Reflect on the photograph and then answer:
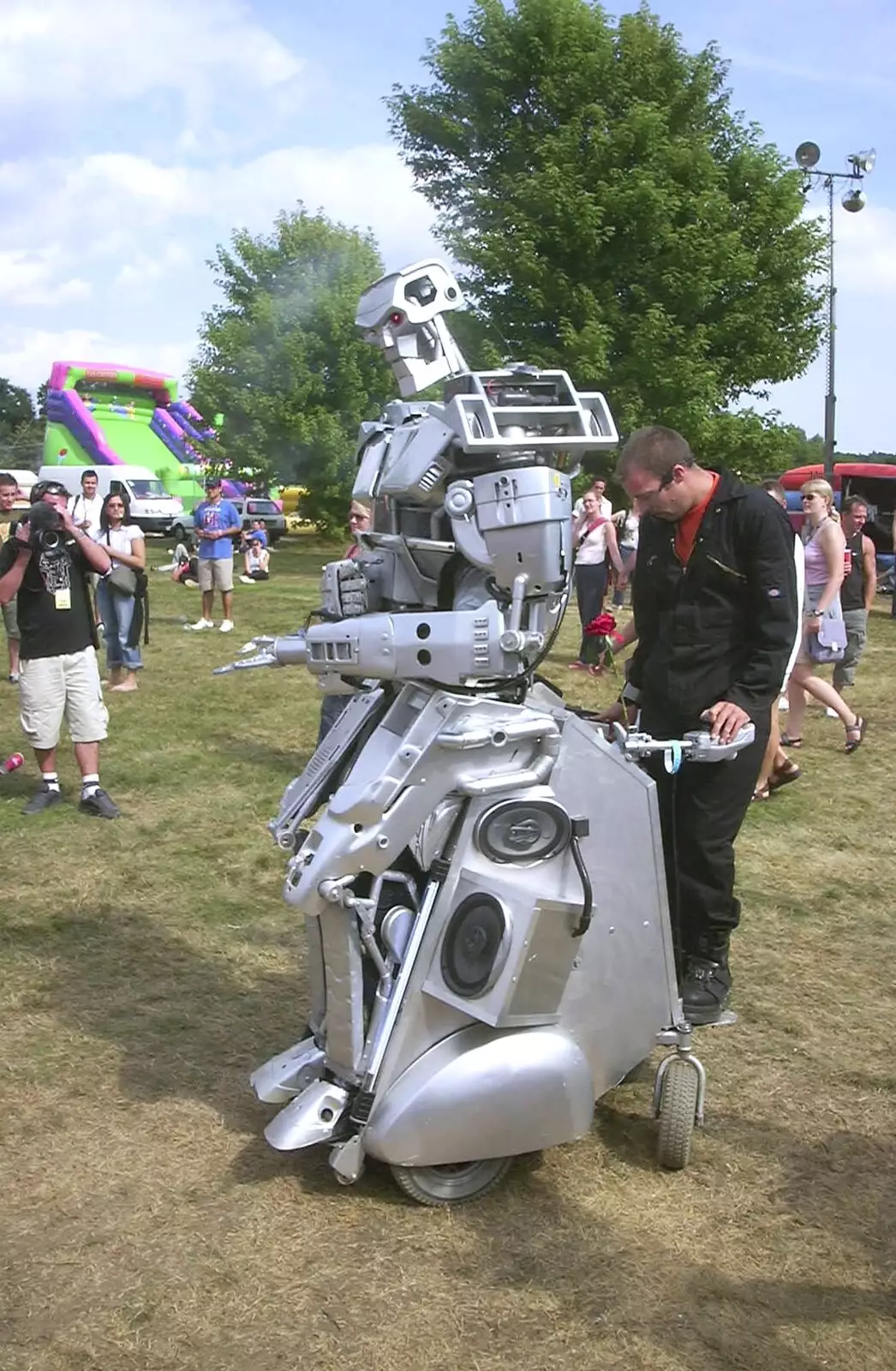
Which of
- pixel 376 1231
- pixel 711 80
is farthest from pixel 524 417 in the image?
pixel 711 80

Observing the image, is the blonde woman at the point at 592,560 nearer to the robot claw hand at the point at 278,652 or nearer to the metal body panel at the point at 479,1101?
the robot claw hand at the point at 278,652

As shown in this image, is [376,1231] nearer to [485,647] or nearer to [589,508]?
[485,647]

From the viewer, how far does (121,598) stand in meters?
10.6

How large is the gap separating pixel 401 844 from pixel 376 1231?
100 centimetres

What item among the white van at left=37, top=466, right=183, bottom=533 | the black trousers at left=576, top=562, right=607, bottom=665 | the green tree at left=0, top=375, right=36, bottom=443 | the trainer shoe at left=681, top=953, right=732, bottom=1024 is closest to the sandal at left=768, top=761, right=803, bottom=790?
the trainer shoe at left=681, top=953, right=732, bottom=1024

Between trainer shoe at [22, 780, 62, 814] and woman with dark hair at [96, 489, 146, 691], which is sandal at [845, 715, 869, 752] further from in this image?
woman with dark hair at [96, 489, 146, 691]

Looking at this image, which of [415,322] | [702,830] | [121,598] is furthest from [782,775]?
[121,598]

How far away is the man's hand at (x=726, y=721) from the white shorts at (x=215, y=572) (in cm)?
1133

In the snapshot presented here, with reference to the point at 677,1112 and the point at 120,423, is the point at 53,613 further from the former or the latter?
the point at 120,423

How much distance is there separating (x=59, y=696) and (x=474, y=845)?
4.12m

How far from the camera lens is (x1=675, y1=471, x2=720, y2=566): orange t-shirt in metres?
3.69

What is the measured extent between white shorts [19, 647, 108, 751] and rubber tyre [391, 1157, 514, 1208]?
13.4 feet

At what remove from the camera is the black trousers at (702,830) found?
367 cm

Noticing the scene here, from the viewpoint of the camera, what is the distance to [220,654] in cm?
1307
